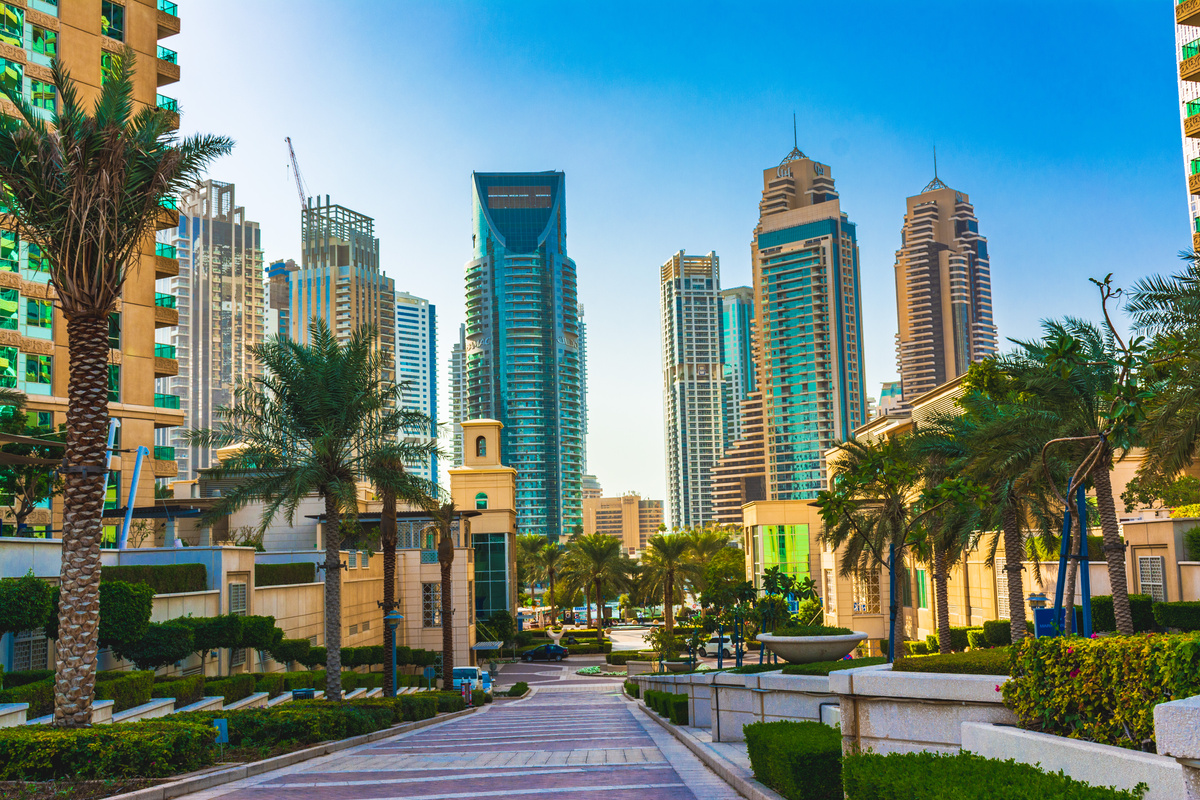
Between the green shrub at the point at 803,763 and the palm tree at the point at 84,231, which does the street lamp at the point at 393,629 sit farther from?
the green shrub at the point at 803,763

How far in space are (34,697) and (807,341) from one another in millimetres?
169002

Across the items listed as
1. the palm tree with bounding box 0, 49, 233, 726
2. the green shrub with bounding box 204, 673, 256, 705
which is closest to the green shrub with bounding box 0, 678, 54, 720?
the palm tree with bounding box 0, 49, 233, 726

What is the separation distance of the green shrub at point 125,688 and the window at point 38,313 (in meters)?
25.6

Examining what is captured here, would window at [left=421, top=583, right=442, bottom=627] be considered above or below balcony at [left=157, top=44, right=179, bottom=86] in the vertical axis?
below

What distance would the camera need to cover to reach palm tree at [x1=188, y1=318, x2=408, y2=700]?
87.6ft

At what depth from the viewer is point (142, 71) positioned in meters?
47.4

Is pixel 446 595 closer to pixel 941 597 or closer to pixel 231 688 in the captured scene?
pixel 231 688

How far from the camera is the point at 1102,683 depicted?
729cm

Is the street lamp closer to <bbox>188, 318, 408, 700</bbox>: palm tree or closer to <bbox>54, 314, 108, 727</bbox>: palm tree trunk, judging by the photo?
<bbox>188, 318, 408, 700</bbox>: palm tree

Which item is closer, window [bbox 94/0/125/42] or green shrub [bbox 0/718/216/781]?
green shrub [bbox 0/718/216/781]

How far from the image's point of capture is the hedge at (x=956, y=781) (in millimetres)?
6014

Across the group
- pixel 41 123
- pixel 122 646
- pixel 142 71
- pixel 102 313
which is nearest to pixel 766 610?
pixel 122 646

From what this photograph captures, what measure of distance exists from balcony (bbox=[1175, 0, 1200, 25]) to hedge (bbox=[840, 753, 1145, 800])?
138 ft

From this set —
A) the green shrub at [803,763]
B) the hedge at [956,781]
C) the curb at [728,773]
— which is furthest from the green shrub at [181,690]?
the hedge at [956,781]
